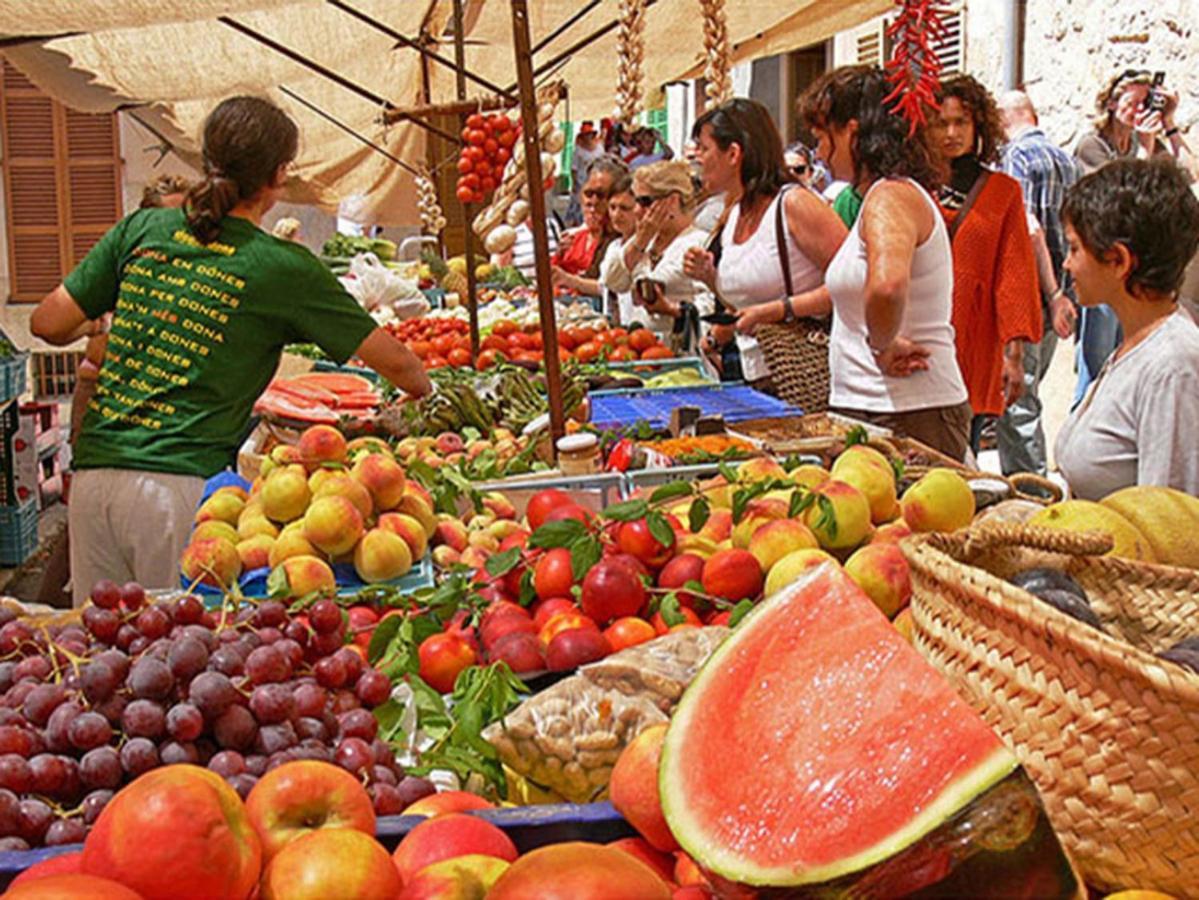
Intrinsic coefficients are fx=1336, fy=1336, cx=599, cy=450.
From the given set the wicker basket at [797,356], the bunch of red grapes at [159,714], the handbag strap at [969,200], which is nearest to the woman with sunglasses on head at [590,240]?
the wicker basket at [797,356]

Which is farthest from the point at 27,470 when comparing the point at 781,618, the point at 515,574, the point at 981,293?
the point at 781,618

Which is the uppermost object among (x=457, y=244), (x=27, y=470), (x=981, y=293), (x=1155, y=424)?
(x=457, y=244)

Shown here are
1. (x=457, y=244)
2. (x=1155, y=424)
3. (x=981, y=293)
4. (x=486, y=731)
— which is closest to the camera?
(x=486, y=731)

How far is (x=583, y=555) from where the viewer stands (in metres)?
2.14

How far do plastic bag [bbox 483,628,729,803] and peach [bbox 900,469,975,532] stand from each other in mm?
722

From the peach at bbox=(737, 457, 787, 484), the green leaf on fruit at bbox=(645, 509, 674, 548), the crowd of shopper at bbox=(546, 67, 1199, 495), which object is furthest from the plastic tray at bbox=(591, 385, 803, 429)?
the green leaf on fruit at bbox=(645, 509, 674, 548)

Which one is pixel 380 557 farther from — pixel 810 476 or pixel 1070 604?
pixel 1070 604

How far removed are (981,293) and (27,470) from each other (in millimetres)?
4822

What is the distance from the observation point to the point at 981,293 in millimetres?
4930

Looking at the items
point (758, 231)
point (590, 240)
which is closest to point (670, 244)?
point (758, 231)

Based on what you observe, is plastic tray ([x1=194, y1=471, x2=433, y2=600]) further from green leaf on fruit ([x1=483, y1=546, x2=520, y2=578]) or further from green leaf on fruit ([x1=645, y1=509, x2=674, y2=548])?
green leaf on fruit ([x1=645, y1=509, x2=674, y2=548])

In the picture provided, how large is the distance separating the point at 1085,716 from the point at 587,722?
546 millimetres

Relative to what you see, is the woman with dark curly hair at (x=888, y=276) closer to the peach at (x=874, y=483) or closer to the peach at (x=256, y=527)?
the peach at (x=874, y=483)

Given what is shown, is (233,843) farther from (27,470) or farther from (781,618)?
(27,470)
